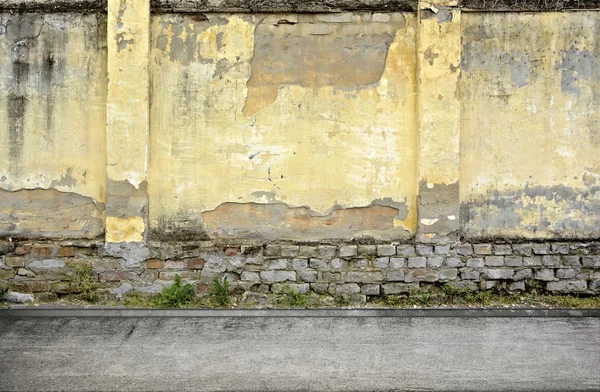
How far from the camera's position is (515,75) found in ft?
20.0

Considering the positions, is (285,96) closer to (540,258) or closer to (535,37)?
(535,37)

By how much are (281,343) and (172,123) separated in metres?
2.26

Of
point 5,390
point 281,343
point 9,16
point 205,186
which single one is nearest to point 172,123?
point 205,186

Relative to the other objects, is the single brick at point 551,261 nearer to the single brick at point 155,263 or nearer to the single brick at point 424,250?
the single brick at point 424,250

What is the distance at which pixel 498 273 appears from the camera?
241 inches

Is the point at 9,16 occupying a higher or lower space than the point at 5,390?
higher

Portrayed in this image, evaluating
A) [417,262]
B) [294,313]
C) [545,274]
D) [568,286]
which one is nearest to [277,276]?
[294,313]

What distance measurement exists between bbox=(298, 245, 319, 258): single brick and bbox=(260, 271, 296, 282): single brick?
0.61 ft

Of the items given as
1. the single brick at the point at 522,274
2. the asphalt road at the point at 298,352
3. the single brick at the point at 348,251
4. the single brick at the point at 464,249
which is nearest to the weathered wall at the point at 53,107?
the asphalt road at the point at 298,352

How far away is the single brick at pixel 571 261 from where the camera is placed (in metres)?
6.14

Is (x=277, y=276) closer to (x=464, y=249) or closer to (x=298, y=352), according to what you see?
(x=298, y=352)

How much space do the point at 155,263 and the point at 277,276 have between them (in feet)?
3.60

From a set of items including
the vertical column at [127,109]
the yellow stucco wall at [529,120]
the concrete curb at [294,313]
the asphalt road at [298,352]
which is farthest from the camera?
the yellow stucco wall at [529,120]

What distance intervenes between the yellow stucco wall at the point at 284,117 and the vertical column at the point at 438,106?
0.13 m
